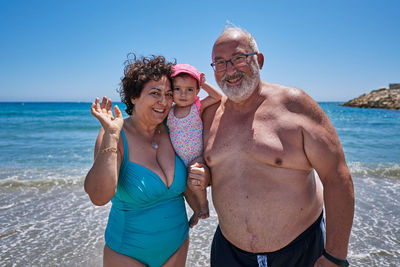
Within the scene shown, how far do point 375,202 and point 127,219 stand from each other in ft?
20.1

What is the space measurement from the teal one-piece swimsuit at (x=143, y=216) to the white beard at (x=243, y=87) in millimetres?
857

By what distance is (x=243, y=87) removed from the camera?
2389 millimetres

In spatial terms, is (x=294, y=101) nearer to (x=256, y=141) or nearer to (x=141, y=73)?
(x=256, y=141)

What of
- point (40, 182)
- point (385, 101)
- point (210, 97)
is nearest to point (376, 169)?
point (210, 97)

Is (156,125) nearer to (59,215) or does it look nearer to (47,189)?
(59,215)

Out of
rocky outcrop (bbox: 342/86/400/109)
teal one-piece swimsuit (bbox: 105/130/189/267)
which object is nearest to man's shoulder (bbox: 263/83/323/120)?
teal one-piece swimsuit (bbox: 105/130/189/267)

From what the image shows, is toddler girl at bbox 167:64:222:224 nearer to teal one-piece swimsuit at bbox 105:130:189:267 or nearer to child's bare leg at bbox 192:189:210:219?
child's bare leg at bbox 192:189:210:219

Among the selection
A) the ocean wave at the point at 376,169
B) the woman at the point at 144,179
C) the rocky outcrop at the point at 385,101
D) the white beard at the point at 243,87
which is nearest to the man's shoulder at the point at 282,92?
the white beard at the point at 243,87

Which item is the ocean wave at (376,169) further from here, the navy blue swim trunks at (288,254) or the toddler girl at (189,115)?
the toddler girl at (189,115)

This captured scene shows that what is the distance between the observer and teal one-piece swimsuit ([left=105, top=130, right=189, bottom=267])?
2.37 meters

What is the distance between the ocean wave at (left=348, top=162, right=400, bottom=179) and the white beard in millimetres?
8028

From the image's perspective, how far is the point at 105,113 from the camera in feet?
7.63

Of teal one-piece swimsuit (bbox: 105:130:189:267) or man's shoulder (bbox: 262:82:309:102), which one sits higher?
man's shoulder (bbox: 262:82:309:102)

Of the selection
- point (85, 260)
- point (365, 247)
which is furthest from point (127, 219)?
point (365, 247)
